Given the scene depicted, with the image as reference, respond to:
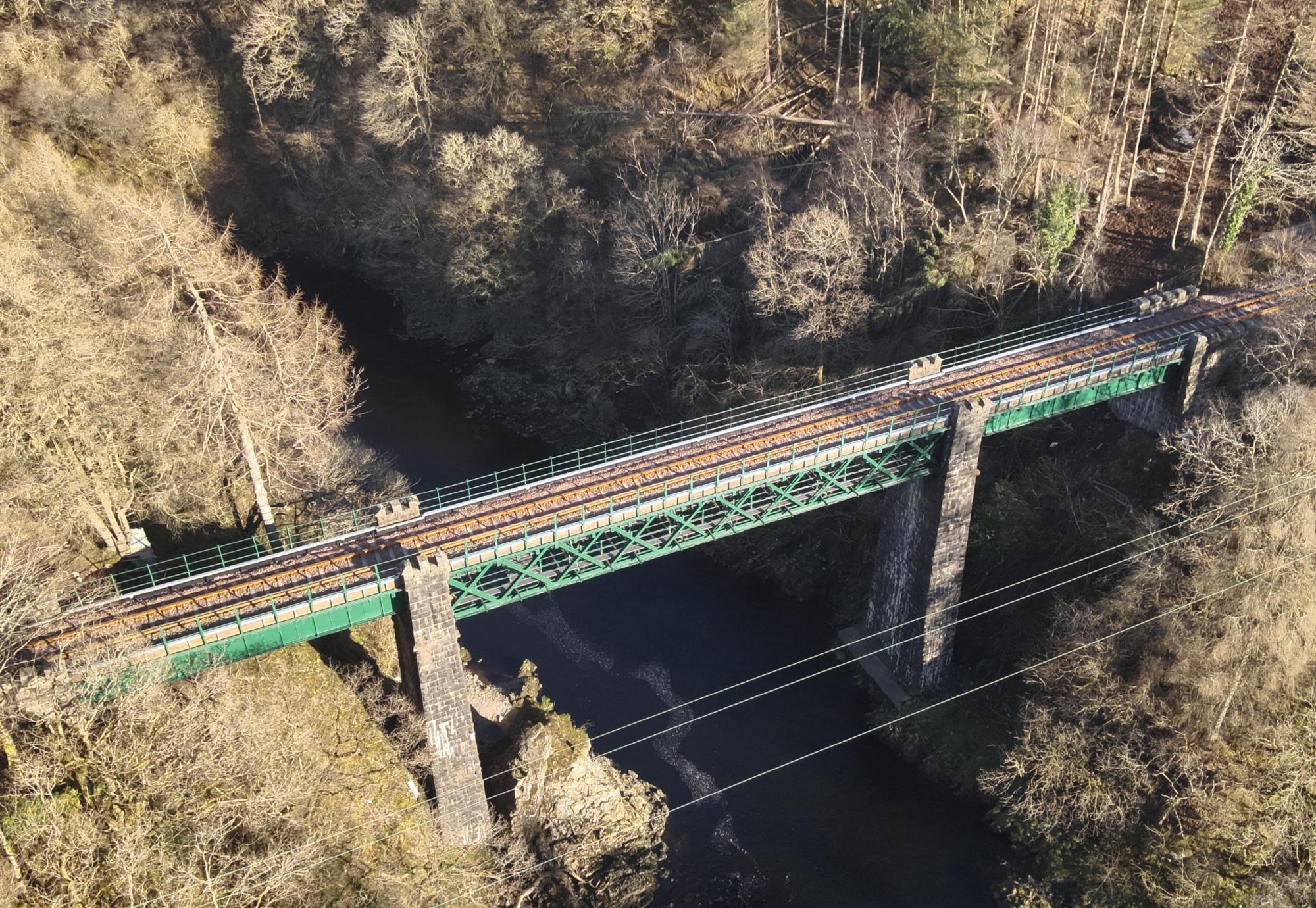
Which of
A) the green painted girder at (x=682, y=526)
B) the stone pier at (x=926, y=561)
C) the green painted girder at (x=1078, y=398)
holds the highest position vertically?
the green painted girder at (x=1078, y=398)

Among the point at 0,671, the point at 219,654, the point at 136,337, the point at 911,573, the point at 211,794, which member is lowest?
the point at 911,573

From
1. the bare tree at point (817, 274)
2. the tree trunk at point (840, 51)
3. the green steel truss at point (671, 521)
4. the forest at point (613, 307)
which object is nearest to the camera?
the green steel truss at point (671, 521)

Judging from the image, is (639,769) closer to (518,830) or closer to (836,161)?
(518,830)

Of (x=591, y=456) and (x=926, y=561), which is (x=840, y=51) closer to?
(x=591, y=456)

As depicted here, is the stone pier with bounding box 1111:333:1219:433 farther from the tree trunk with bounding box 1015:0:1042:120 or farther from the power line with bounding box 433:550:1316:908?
the tree trunk with bounding box 1015:0:1042:120

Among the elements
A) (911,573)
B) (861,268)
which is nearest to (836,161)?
(861,268)

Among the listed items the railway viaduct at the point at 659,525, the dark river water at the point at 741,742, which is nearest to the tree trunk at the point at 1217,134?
the railway viaduct at the point at 659,525

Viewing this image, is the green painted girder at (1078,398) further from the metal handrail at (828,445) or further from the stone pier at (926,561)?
the stone pier at (926,561)
